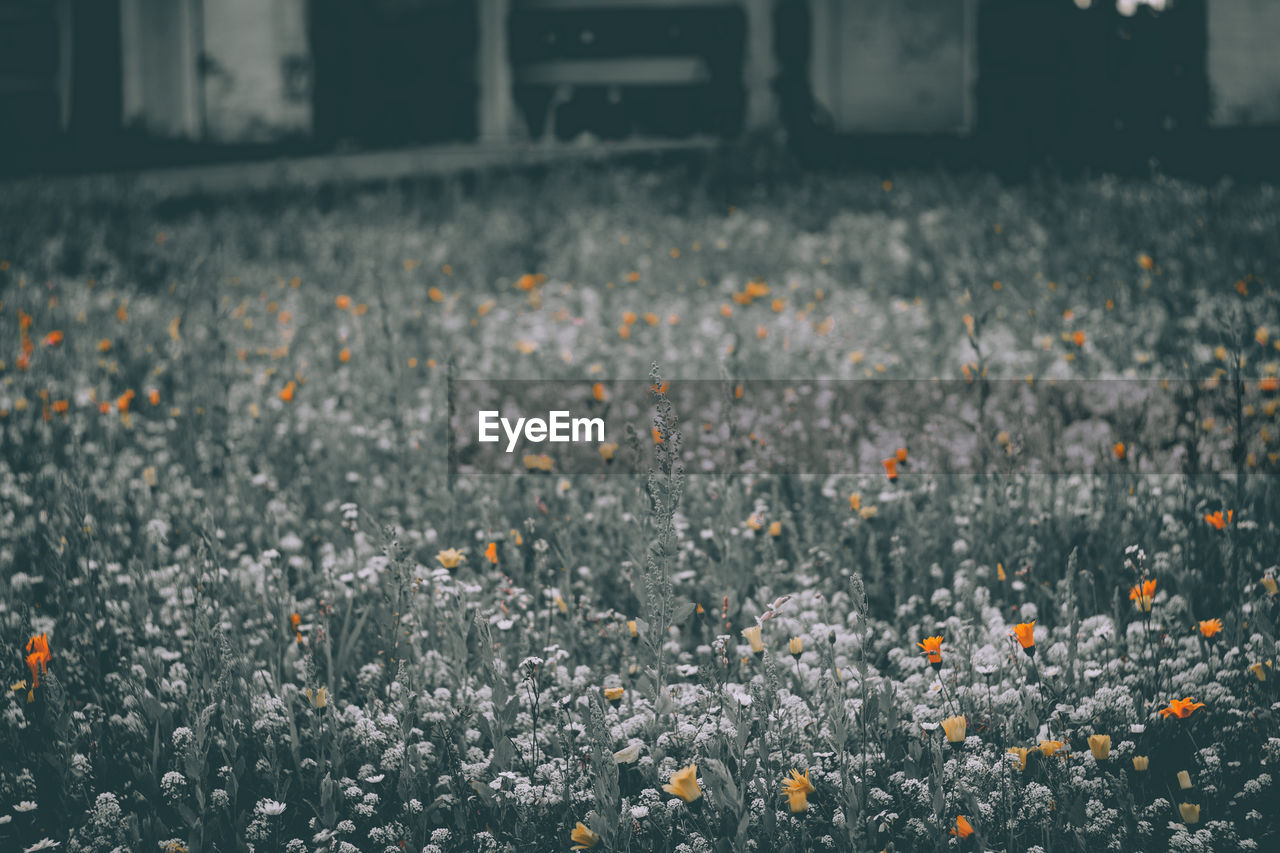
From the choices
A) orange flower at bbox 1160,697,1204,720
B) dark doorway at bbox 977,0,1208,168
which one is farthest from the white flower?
dark doorway at bbox 977,0,1208,168

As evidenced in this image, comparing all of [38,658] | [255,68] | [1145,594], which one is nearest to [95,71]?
[255,68]

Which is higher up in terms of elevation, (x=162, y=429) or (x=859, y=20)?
(x=859, y=20)

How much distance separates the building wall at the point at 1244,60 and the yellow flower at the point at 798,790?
52.0 ft

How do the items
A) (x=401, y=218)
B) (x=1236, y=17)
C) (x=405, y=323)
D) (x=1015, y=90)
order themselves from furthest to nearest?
(x=1015, y=90) < (x=1236, y=17) < (x=401, y=218) < (x=405, y=323)

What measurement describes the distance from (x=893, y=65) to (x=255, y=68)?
33.4 feet

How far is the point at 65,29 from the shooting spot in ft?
55.8

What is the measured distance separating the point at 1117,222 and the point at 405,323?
4793mm

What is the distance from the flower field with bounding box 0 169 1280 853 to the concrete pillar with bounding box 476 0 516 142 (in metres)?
12.8

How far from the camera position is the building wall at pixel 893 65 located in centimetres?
1752

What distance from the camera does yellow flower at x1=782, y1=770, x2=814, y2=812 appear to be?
1881 millimetres

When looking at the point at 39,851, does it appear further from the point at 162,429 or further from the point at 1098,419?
the point at 1098,419

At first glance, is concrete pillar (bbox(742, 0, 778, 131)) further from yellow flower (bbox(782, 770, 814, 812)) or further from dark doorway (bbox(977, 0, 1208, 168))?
yellow flower (bbox(782, 770, 814, 812))

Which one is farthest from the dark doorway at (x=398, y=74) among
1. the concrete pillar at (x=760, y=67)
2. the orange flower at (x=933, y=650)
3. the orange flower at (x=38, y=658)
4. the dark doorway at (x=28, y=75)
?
the orange flower at (x=933, y=650)

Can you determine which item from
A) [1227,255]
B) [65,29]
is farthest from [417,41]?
[1227,255]
